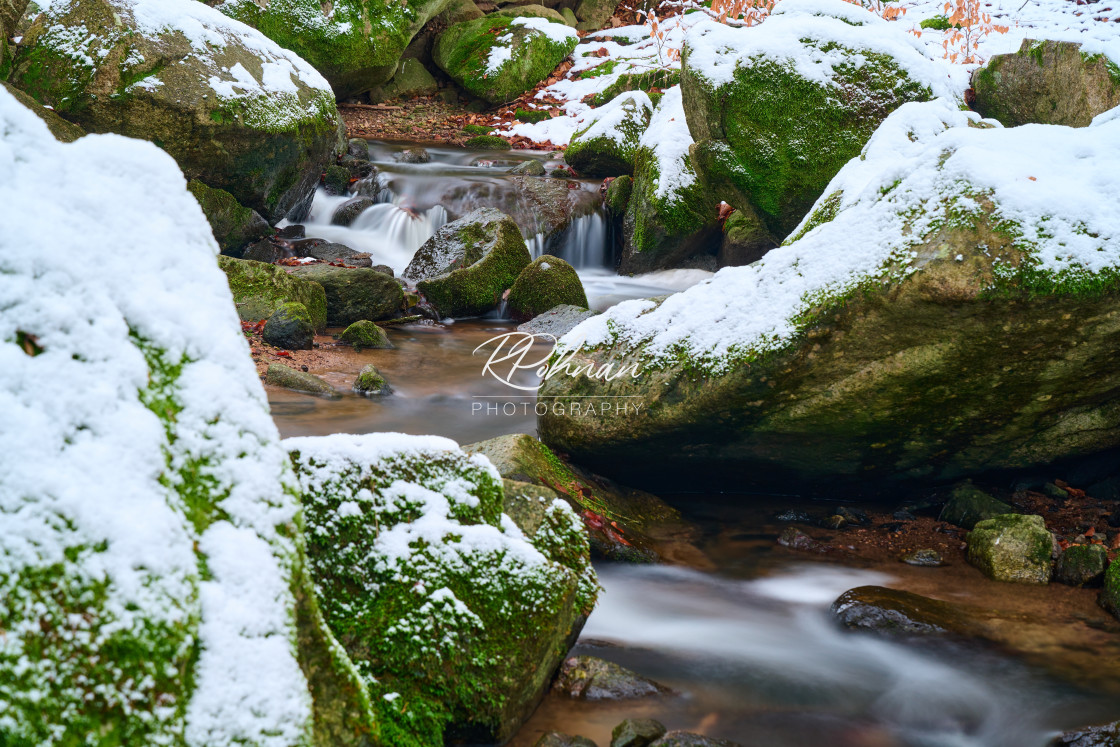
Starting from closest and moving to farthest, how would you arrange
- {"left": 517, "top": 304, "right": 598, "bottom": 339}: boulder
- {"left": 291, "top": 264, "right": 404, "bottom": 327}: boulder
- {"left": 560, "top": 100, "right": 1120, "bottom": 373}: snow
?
{"left": 560, "top": 100, "right": 1120, "bottom": 373}: snow < {"left": 291, "top": 264, "right": 404, "bottom": 327}: boulder < {"left": 517, "top": 304, "right": 598, "bottom": 339}: boulder

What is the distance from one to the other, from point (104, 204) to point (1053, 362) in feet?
12.6

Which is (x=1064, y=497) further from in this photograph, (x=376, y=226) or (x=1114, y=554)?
(x=376, y=226)

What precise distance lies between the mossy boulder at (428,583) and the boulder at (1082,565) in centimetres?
265

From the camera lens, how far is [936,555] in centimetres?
393

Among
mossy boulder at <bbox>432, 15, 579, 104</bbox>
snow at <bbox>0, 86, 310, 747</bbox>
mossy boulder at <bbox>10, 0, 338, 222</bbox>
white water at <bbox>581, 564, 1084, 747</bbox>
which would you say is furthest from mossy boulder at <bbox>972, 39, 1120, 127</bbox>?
mossy boulder at <bbox>432, 15, 579, 104</bbox>

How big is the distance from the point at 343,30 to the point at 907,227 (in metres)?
12.5

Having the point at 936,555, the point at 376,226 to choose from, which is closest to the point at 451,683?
the point at 936,555

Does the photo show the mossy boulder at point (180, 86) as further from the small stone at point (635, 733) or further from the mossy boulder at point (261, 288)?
the small stone at point (635, 733)

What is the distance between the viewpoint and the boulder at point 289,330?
22.5 feet

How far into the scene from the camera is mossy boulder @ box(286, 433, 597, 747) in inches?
80.4

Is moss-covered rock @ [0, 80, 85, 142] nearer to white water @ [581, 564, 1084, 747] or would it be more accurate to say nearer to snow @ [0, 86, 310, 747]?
white water @ [581, 564, 1084, 747]

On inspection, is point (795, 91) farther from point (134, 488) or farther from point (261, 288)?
point (134, 488)

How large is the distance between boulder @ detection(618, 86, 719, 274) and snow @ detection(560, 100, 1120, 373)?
16.7ft
